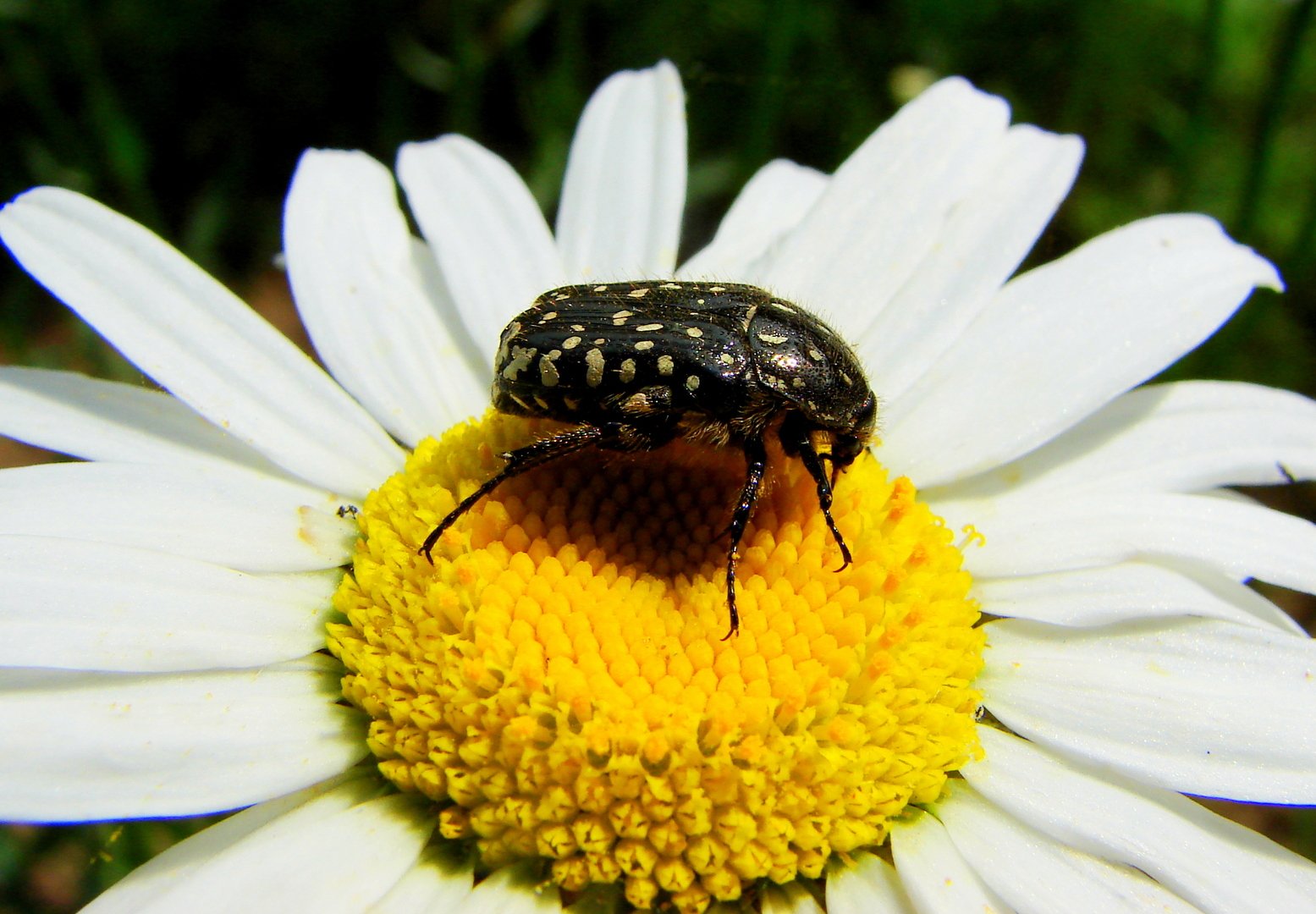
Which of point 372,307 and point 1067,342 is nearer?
point 1067,342

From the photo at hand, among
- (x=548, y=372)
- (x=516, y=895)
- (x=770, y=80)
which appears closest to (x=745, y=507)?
(x=548, y=372)

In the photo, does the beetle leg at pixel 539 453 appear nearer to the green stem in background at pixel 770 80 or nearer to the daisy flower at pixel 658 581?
the daisy flower at pixel 658 581

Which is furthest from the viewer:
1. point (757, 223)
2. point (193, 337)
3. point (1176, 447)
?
point (757, 223)

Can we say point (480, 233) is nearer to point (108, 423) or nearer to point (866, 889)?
point (108, 423)

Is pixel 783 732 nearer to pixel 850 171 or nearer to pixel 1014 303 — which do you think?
pixel 1014 303

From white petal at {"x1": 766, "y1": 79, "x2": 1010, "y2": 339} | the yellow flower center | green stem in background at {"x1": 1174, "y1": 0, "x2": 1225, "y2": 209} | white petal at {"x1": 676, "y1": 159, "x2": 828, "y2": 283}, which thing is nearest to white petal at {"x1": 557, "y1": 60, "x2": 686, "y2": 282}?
white petal at {"x1": 676, "y1": 159, "x2": 828, "y2": 283}

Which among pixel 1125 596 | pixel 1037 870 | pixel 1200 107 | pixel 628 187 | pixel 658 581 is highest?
pixel 628 187

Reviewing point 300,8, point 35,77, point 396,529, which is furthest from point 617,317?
point 300,8

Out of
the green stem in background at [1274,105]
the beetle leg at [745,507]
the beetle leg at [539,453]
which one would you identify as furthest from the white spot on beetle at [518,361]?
the green stem in background at [1274,105]
